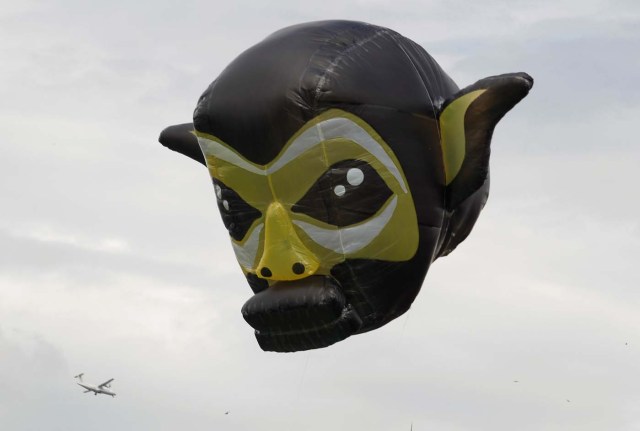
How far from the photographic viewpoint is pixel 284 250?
17188 mm

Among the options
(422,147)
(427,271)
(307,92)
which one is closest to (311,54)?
(307,92)

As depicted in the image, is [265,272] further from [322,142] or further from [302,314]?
[322,142]

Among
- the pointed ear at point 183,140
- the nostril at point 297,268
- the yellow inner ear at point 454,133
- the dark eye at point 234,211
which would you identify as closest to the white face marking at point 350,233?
the nostril at point 297,268

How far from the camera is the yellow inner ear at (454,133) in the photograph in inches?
696

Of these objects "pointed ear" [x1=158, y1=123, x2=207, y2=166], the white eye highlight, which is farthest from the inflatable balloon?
"pointed ear" [x1=158, y1=123, x2=207, y2=166]

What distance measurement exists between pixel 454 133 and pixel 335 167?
5.61 feet

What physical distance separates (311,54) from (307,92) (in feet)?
1.84

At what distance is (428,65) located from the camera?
18328 mm

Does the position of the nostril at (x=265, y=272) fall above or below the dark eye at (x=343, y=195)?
below

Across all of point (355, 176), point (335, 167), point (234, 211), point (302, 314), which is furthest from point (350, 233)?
point (234, 211)

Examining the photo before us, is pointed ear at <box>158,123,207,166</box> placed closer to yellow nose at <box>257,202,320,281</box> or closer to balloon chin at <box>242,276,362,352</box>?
yellow nose at <box>257,202,320,281</box>

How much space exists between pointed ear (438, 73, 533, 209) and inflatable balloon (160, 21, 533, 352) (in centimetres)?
2

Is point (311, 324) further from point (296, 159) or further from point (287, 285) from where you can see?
point (296, 159)

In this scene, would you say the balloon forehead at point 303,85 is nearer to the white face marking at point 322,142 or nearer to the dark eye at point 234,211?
the white face marking at point 322,142
